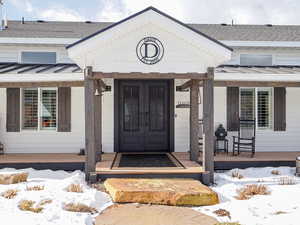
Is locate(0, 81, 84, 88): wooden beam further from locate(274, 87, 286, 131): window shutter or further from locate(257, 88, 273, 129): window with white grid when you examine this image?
locate(274, 87, 286, 131): window shutter

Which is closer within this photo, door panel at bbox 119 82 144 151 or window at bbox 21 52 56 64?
door panel at bbox 119 82 144 151

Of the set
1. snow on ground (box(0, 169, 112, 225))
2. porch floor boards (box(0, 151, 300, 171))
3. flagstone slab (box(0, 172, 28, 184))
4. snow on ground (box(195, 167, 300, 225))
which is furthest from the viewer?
porch floor boards (box(0, 151, 300, 171))

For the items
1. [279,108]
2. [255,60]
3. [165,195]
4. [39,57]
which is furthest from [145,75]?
[255,60]

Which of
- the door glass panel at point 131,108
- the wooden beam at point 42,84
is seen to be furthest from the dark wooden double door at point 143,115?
the wooden beam at point 42,84

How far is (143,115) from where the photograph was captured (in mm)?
9945

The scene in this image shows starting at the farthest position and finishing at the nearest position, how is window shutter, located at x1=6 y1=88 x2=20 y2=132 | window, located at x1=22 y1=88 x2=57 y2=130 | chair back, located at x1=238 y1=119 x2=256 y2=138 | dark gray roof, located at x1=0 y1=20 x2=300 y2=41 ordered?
dark gray roof, located at x1=0 y1=20 x2=300 y2=41 < chair back, located at x1=238 y1=119 x2=256 y2=138 < window, located at x1=22 y1=88 x2=57 y2=130 < window shutter, located at x1=6 y1=88 x2=20 y2=132

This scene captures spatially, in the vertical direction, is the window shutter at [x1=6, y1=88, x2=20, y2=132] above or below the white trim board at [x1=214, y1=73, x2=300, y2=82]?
below

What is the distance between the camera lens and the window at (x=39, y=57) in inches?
409

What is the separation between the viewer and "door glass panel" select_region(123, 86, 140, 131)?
9969 mm

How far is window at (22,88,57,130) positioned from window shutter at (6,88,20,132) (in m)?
0.20

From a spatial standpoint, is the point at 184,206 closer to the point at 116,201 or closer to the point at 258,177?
the point at 116,201

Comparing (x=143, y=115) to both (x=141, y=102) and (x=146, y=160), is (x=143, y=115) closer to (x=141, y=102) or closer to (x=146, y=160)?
(x=141, y=102)

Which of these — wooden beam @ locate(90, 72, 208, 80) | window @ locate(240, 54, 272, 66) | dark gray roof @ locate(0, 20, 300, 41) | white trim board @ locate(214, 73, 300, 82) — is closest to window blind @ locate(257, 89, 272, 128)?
window @ locate(240, 54, 272, 66)

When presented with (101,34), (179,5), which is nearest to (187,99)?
(101,34)
